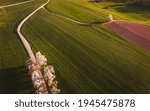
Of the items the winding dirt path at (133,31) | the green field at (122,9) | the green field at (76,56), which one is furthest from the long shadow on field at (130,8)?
the green field at (76,56)

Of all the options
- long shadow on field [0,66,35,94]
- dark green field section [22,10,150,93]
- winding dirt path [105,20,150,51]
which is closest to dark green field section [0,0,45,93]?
long shadow on field [0,66,35,94]

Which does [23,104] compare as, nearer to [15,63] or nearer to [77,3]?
[15,63]

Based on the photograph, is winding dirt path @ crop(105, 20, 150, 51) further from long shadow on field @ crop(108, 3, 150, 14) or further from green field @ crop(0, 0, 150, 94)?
long shadow on field @ crop(108, 3, 150, 14)

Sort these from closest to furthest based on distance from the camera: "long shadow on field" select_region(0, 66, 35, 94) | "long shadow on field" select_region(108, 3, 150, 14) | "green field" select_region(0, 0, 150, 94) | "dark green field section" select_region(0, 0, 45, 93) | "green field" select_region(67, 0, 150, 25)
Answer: "long shadow on field" select_region(0, 66, 35, 94) < "dark green field section" select_region(0, 0, 45, 93) < "green field" select_region(0, 0, 150, 94) < "green field" select_region(67, 0, 150, 25) < "long shadow on field" select_region(108, 3, 150, 14)

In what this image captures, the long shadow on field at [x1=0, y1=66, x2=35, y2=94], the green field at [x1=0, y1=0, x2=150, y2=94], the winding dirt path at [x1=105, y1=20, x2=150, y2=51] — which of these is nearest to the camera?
the long shadow on field at [x1=0, y1=66, x2=35, y2=94]

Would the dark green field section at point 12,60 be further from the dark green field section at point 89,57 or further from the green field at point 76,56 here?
the dark green field section at point 89,57

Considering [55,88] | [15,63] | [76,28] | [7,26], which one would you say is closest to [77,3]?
[76,28]
